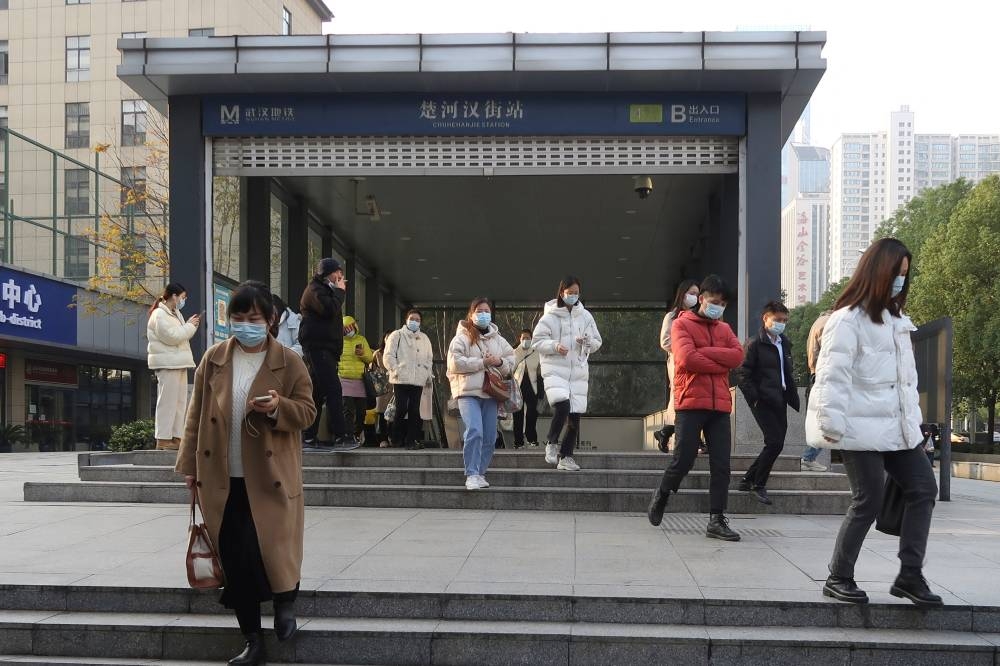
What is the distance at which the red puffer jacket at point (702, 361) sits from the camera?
695 centimetres

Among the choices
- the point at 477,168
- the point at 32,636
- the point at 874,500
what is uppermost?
the point at 477,168

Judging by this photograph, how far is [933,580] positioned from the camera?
562 cm

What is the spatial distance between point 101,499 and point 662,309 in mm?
21692

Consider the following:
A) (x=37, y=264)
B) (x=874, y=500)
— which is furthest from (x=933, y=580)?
(x=37, y=264)

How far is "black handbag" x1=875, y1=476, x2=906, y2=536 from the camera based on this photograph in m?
5.01

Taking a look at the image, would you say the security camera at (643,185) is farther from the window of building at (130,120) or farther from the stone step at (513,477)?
the window of building at (130,120)

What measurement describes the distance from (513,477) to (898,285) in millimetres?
4815

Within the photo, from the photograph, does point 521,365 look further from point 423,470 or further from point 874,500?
point 874,500

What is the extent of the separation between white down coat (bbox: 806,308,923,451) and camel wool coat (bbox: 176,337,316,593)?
257cm

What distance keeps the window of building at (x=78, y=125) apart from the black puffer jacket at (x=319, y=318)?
38312 millimetres

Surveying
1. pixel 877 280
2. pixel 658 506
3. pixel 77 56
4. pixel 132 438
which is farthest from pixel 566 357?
pixel 77 56

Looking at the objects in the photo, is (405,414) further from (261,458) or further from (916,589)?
(916,589)

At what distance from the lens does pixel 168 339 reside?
9.85 m

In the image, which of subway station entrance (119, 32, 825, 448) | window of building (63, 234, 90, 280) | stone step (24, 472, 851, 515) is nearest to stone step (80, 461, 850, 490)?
stone step (24, 472, 851, 515)
